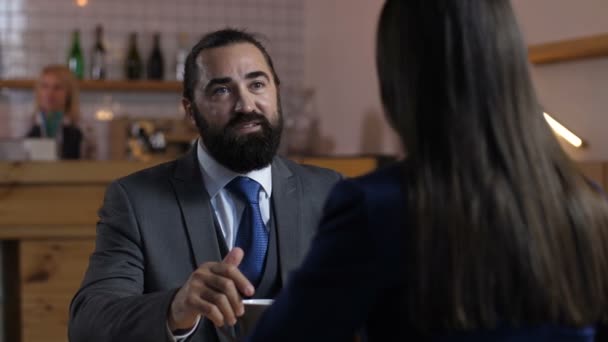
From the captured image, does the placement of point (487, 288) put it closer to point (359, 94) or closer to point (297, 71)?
point (359, 94)

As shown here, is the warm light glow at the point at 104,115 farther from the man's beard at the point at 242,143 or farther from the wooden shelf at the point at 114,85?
the man's beard at the point at 242,143

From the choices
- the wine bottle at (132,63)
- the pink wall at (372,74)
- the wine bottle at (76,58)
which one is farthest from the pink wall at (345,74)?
the wine bottle at (76,58)

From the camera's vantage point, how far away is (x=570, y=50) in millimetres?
2512

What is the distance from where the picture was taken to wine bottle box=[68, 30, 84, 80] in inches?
188

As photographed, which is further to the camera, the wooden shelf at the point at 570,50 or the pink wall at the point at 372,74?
the pink wall at the point at 372,74

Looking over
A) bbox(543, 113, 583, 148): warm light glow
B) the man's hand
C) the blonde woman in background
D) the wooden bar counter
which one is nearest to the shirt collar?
the man's hand

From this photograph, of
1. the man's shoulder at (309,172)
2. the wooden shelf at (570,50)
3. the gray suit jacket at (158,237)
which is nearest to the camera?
the gray suit jacket at (158,237)

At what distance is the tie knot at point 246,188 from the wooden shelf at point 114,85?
3340 millimetres

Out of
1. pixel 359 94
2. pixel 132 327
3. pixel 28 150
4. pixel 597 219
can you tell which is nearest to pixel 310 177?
pixel 132 327

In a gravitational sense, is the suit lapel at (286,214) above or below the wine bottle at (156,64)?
below

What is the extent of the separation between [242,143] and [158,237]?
8.3 inches

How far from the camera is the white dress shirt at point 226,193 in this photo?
4.86 ft

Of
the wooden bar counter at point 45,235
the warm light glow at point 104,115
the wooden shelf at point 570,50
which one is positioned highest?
the wooden shelf at point 570,50

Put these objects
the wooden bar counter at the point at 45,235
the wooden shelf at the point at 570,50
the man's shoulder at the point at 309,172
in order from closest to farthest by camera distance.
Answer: the man's shoulder at the point at 309,172, the wooden shelf at the point at 570,50, the wooden bar counter at the point at 45,235
